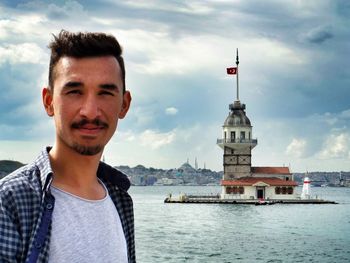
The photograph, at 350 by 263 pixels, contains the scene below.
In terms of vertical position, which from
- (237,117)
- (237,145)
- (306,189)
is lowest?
(306,189)

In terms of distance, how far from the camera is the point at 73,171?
2.63 metres

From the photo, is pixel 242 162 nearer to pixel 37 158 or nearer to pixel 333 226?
pixel 333 226

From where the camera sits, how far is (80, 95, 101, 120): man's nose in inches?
96.9

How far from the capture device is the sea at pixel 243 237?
36.0 metres

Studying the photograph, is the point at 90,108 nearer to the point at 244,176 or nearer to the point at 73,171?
the point at 73,171

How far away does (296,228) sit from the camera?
55.3 metres

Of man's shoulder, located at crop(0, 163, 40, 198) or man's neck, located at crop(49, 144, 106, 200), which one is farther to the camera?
man's neck, located at crop(49, 144, 106, 200)

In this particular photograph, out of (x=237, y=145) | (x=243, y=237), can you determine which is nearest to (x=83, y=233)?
(x=243, y=237)

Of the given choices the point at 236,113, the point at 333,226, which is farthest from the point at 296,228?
the point at 236,113

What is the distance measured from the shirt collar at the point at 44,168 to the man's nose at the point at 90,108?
8.9 inches

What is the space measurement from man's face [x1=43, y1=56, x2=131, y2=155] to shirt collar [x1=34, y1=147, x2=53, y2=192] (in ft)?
0.30

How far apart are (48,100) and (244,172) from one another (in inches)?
3310

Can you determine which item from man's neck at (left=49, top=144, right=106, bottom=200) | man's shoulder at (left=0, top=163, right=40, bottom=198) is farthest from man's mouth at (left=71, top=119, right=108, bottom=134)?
man's shoulder at (left=0, top=163, right=40, bottom=198)

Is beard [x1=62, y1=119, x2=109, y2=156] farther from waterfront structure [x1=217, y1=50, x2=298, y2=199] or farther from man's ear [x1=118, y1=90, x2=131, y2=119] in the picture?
waterfront structure [x1=217, y1=50, x2=298, y2=199]
